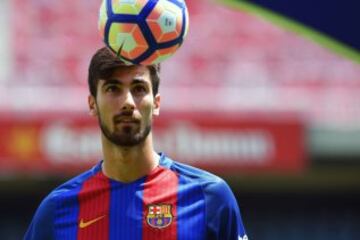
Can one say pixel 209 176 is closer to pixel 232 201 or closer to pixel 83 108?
pixel 232 201

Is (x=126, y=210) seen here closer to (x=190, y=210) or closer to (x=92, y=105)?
(x=190, y=210)

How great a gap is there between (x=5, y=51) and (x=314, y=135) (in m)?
3.60

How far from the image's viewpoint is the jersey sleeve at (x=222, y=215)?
4.02 metres

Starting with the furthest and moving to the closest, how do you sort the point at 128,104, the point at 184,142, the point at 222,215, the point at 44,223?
the point at 184,142
the point at 44,223
the point at 222,215
the point at 128,104

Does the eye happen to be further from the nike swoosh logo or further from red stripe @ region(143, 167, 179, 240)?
the nike swoosh logo

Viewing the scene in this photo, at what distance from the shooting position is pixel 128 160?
13.3 ft

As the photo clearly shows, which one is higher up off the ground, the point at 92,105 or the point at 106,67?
the point at 106,67

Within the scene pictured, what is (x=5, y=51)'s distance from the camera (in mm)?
12234

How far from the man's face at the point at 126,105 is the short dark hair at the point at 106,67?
0.05 ft

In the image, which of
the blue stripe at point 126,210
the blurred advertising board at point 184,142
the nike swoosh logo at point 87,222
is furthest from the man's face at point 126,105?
the blurred advertising board at point 184,142

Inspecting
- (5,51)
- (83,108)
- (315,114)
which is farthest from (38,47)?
(315,114)

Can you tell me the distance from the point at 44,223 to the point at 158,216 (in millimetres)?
438

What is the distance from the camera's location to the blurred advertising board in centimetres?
1061

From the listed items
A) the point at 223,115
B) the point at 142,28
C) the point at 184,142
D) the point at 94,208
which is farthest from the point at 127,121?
the point at 223,115
